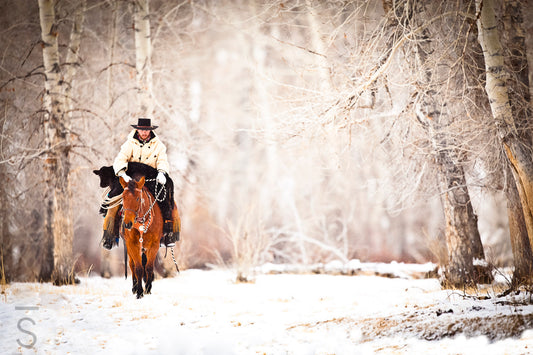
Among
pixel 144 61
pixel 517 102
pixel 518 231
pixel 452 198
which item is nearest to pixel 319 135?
pixel 452 198

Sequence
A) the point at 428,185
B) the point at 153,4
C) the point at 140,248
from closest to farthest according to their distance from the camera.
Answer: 1. the point at 140,248
2. the point at 428,185
3. the point at 153,4

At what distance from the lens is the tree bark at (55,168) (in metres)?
7.96

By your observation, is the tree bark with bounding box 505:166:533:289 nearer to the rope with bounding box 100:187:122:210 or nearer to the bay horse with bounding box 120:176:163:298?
the bay horse with bounding box 120:176:163:298

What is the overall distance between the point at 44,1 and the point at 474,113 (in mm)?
7581

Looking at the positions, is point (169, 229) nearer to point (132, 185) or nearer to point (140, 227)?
point (140, 227)

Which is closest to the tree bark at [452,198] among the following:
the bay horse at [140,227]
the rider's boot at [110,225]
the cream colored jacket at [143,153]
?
the cream colored jacket at [143,153]

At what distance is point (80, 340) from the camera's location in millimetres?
5051

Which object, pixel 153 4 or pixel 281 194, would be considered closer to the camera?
pixel 153 4

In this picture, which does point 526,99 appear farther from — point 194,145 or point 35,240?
point 35,240

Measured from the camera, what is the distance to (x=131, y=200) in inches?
183

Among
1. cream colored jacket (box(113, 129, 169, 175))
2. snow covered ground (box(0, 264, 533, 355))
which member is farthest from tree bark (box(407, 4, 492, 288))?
cream colored jacket (box(113, 129, 169, 175))

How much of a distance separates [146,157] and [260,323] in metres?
2.45

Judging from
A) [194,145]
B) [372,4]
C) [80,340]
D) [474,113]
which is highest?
[372,4]

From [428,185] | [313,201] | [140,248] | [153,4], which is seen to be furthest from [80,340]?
[313,201]
